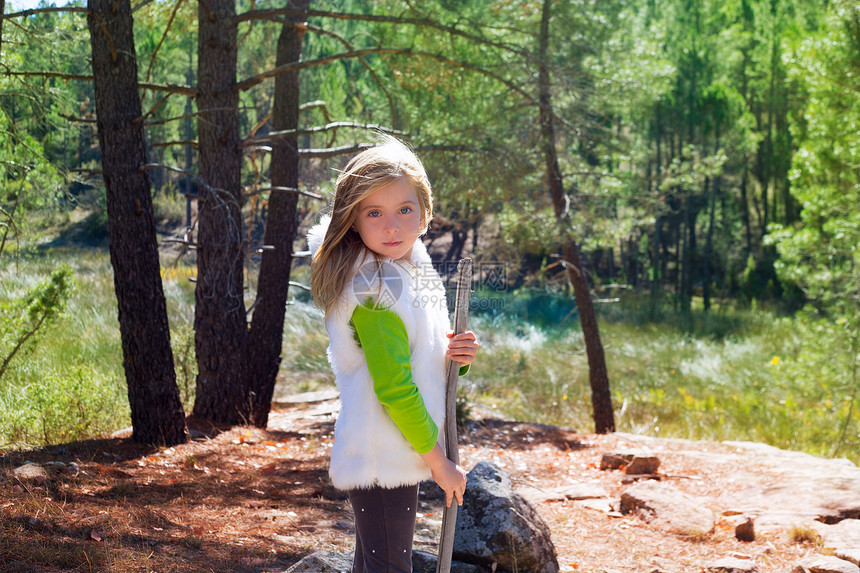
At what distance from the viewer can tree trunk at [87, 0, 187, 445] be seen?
4.72 meters

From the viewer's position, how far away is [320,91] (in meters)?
17.5

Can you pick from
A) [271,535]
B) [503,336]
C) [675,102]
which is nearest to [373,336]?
[271,535]

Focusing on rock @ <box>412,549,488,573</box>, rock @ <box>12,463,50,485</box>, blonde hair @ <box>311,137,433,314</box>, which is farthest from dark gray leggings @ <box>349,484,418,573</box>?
rock @ <box>12,463,50,485</box>

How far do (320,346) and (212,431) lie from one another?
4.71 metres

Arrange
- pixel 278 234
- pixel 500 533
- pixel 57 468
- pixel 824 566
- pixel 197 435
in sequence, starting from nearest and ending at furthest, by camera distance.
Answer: pixel 500 533 → pixel 824 566 → pixel 57 468 → pixel 197 435 → pixel 278 234

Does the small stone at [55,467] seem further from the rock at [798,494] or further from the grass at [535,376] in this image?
the rock at [798,494]

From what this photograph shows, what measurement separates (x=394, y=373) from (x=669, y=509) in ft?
11.8

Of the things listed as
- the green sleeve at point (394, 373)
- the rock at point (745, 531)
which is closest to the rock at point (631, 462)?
the rock at point (745, 531)

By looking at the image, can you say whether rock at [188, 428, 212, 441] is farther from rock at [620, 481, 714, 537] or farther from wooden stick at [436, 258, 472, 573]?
wooden stick at [436, 258, 472, 573]

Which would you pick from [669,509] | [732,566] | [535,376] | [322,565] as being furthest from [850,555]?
[535,376]

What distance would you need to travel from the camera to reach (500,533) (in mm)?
3365

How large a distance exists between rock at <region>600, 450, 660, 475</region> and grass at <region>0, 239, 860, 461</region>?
245cm

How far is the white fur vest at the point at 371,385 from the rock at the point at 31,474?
2.59 meters

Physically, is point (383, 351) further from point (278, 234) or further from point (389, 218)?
point (278, 234)
